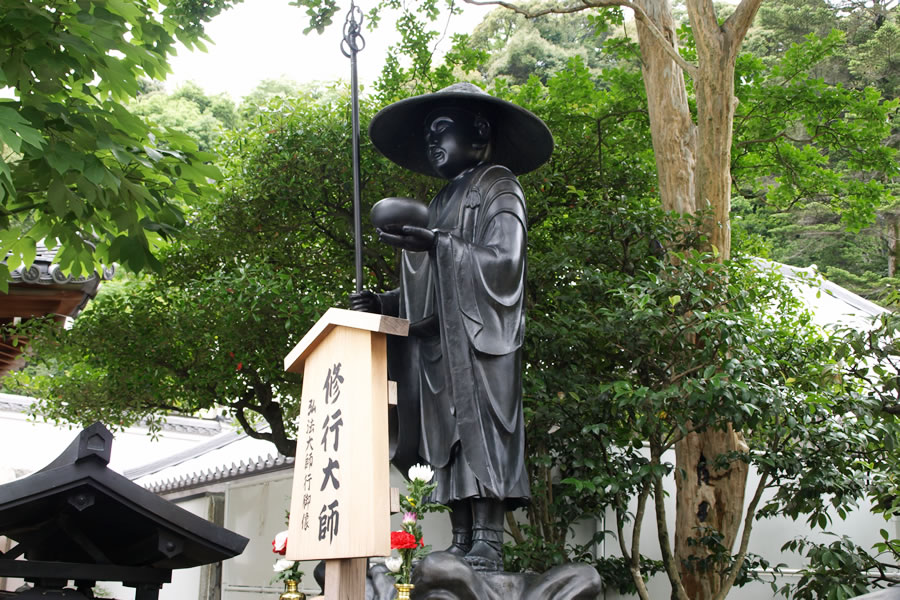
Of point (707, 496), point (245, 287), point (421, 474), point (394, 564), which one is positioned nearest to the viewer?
point (394, 564)

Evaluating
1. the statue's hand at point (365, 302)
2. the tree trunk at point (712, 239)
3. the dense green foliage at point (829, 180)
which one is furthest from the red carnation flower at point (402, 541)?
the dense green foliage at point (829, 180)

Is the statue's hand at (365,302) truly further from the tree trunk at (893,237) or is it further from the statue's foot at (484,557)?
the tree trunk at (893,237)

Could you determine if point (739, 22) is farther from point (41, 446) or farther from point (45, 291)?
point (41, 446)

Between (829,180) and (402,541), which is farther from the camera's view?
(829,180)

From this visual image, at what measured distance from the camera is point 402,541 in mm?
3109

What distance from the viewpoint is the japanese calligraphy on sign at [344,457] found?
288 cm

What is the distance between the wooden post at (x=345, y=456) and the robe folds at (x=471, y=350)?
529 millimetres

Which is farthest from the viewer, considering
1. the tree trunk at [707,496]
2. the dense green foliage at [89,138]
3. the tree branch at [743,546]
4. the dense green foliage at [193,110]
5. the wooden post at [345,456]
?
the dense green foliage at [193,110]

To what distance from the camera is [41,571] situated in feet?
13.2

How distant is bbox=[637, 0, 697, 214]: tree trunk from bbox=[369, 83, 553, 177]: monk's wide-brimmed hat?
2.80 metres

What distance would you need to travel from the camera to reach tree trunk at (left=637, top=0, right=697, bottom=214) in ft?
22.8

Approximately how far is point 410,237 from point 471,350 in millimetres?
562

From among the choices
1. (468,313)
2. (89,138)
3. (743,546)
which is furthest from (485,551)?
(89,138)

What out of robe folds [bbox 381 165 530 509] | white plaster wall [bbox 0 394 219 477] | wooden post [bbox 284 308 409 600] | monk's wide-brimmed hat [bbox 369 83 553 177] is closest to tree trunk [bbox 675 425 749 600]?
monk's wide-brimmed hat [bbox 369 83 553 177]
